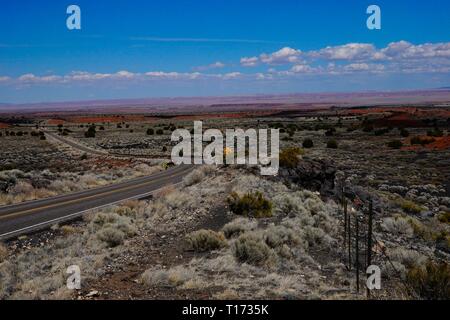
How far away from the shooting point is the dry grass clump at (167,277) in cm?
978

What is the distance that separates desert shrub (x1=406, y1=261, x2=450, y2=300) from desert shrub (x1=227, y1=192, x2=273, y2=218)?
6380 millimetres

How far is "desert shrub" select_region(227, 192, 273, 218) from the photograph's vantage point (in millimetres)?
16016

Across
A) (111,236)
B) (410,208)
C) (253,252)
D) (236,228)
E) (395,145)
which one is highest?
(395,145)

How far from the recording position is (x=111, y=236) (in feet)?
46.0

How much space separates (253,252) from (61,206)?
13464 mm

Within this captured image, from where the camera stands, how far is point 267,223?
1521 centimetres

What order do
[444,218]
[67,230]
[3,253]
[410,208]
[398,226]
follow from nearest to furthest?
1. [3,253]
2. [67,230]
3. [398,226]
4. [444,218]
5. [410,208]

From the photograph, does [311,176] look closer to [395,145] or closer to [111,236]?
[111,236]

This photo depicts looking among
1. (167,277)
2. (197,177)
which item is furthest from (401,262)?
(197,177)

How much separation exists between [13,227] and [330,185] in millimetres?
15376
